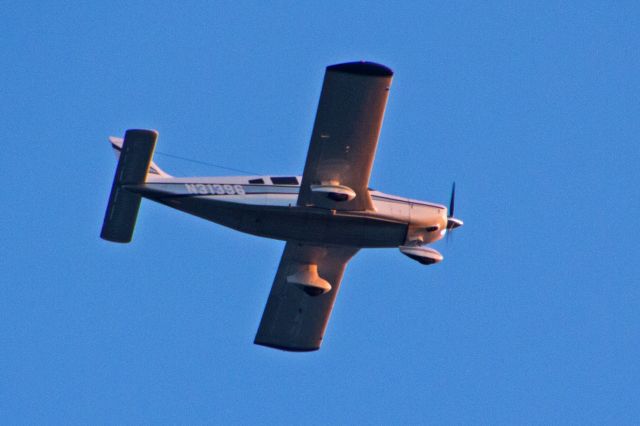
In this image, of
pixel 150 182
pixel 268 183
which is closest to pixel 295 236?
pixel 268 183

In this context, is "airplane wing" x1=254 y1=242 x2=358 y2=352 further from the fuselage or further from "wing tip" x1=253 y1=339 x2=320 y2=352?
the fuselage

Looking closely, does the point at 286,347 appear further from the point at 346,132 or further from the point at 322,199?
the point at 346,132

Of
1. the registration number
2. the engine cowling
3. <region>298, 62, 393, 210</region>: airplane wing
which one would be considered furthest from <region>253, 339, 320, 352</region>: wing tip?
the registration number

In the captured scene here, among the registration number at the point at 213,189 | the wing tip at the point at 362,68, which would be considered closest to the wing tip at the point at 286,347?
the registration number at the point at 213,189

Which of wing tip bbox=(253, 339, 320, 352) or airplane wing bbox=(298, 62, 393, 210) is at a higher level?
airplane wing bbox=(298, 62, 393, 210)

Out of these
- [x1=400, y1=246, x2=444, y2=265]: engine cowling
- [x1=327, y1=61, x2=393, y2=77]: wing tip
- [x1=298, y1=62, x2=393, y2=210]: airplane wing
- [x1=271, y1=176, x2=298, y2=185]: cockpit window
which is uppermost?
[x1=327, y1=61, x2=393, y2=77]: wing tip

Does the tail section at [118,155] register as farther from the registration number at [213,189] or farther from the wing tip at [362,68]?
the wing tip at [362,68]

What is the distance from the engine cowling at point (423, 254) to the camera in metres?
28.0

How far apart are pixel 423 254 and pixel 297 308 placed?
15.7ft

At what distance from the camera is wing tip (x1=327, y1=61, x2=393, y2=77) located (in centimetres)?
2492

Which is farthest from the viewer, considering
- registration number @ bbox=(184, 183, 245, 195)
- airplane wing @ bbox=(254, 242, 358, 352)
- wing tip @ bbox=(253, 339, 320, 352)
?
wing tip @ bbox=(253, 339, 320, 352)

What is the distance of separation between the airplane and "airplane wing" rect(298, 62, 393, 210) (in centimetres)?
2

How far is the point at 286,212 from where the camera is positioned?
90.3 feet

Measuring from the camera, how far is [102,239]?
27.2 metres
